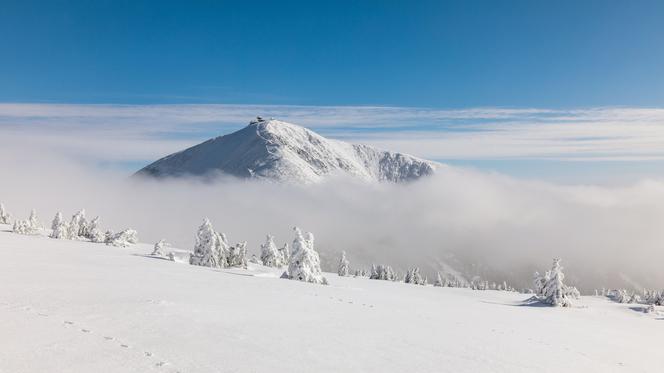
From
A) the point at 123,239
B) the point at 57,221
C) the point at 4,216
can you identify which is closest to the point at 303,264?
the point at 123,239

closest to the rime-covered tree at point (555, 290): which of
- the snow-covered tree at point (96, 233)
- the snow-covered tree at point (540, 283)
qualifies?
the snow-covered tree at point (540, 283)

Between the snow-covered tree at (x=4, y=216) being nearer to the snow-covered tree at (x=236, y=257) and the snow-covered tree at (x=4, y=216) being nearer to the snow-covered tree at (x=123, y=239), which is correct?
the snow-covered tree at (x=123, y=239)

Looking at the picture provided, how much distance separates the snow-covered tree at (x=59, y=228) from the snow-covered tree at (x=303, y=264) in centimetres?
→ 4891

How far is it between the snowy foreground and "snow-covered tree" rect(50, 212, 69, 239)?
177 ft

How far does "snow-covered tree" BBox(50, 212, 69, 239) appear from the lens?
249 ft

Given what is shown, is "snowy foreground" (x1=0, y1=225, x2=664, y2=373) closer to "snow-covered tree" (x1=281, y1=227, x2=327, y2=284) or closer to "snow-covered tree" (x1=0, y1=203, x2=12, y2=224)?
"snow-covered tree" (x1=281, y1=227, x2=327, y2=284)

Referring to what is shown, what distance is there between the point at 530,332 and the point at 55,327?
2164 centimetres

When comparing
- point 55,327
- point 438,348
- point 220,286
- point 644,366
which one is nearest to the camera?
point 55,327

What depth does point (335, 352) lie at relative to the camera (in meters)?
13.9

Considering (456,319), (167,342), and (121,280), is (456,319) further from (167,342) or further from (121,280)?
(121,280)

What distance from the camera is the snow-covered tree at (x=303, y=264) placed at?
150ft

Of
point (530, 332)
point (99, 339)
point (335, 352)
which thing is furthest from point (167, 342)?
point (530, 332)

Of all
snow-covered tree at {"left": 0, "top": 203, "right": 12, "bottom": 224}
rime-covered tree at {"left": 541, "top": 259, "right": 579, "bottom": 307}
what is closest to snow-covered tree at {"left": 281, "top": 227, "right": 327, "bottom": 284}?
rime-covered tree at {"left": 541, "top": 259, "right": 579, "bottom": 307}

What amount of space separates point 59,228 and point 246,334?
75.9 meters
